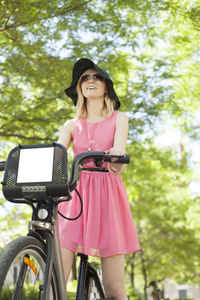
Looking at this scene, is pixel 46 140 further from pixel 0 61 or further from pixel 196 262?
pixel 196 262

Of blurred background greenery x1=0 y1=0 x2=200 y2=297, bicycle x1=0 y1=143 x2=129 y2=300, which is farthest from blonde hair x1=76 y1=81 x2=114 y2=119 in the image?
blurred background greenery x1=0 y1=0 x2=200 y2=297

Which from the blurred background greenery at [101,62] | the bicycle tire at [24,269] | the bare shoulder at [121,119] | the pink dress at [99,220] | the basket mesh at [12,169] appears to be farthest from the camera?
the blurred background greenery at [101,62]

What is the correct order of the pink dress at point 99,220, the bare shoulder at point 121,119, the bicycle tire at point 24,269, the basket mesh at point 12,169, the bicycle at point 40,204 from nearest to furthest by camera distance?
the bicycle tire at point 24,269
the bicycle at point 40,204
the basket mesh at point 12,169
the pink dress at point 99,220
the bare shoulder at point 121,119

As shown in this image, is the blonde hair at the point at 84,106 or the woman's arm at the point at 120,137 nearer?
the woman's arm at the point at 120,137

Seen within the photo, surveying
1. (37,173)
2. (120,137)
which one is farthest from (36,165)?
(120,137)

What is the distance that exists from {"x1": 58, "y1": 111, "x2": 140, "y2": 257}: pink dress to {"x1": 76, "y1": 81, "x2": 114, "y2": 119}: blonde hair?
29cm

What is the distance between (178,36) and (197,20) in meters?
1.29

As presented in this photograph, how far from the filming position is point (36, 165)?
5.71 ft

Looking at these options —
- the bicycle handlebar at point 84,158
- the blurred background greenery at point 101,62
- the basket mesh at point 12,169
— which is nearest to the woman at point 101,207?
the bicycle handlebar at point 84,158

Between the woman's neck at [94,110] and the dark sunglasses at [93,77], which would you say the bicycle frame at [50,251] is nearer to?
the woman's neck at [94,110]

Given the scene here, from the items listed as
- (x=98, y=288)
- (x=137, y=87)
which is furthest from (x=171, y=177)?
(x=98, y=288)

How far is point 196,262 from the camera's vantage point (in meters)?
18.6

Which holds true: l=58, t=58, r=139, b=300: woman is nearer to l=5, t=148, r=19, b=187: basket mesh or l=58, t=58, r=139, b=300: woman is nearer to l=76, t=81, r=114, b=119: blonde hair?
l=76, t=81, r=114, b=119: blonde hair

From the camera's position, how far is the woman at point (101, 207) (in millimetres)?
2375
